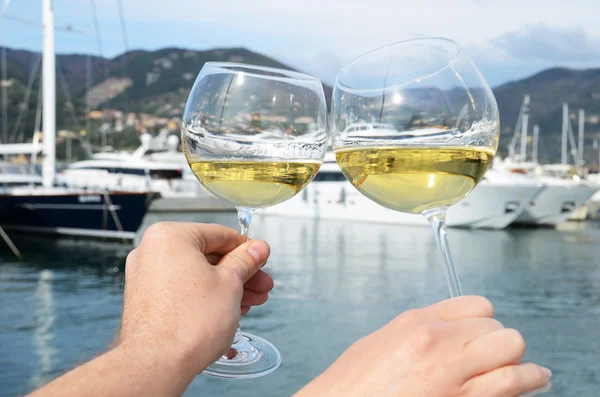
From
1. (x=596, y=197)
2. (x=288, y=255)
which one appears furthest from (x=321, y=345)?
(x=596, y=197)

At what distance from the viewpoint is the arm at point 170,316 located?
2.62 feet

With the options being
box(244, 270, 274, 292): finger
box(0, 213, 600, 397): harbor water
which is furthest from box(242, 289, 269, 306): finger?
box(0, 213, 600, 397): harbor water

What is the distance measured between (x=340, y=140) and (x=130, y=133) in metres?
80.0

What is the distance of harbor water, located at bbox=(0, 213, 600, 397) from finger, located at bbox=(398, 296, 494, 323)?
171cm

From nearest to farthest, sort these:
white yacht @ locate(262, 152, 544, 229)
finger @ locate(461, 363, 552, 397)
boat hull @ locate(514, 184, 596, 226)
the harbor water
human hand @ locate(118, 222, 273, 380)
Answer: finger @ locate(461, 363, 552, 397) < human hand @ locate(118, 222, 273, 380) < the harbor water < white yacht @ locate(262, 152, 544, 229) < boat hull @ locate(514, 184, 596, 226)

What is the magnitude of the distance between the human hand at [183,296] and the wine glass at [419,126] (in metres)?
0.26

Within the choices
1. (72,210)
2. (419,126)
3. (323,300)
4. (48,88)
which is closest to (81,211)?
(72,210)

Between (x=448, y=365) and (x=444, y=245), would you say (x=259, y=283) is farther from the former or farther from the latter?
(x=448, y=365)

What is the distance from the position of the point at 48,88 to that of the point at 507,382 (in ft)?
73.1

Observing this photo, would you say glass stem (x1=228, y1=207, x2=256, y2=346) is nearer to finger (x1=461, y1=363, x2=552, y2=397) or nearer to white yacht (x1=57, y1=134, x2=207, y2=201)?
finger (x1=461, y1=363, x2=552, y2=397)

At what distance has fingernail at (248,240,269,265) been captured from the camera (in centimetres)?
117

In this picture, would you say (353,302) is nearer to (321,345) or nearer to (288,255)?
(321,345)

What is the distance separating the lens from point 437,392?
69 cm

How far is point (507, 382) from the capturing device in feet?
2.22
